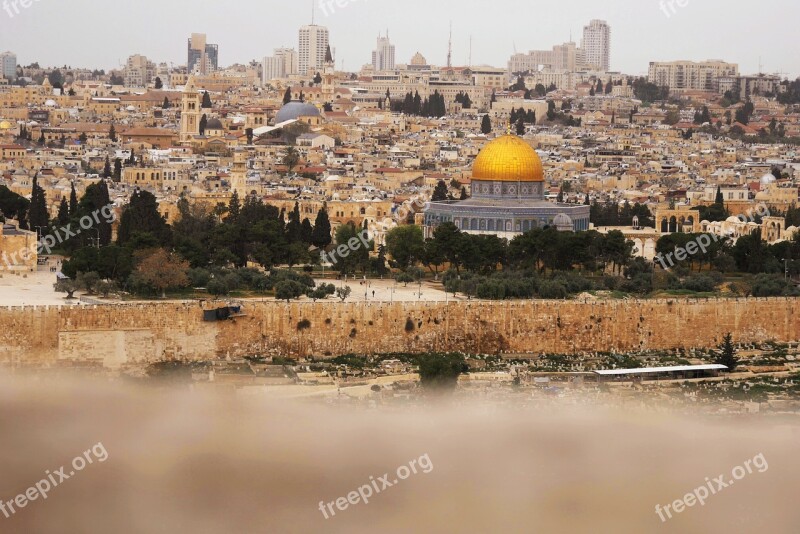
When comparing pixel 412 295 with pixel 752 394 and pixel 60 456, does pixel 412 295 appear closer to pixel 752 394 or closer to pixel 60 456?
pixel 752 394

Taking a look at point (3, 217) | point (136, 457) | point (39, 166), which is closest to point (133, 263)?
point (3, 217)

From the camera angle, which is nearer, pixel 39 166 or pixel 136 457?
pixel 136 457

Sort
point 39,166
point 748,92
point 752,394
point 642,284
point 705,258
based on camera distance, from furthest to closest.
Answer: point 748,92 → point 39,166 → point 705,258 → point 642,284 → point 752,394

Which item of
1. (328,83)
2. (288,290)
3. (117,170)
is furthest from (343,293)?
(328,83)

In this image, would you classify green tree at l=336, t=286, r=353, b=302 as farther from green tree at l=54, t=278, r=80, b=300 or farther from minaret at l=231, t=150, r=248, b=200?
minaret at l=231, t=150, r=248, b=200

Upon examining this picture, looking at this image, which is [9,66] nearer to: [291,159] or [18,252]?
[291,159]
